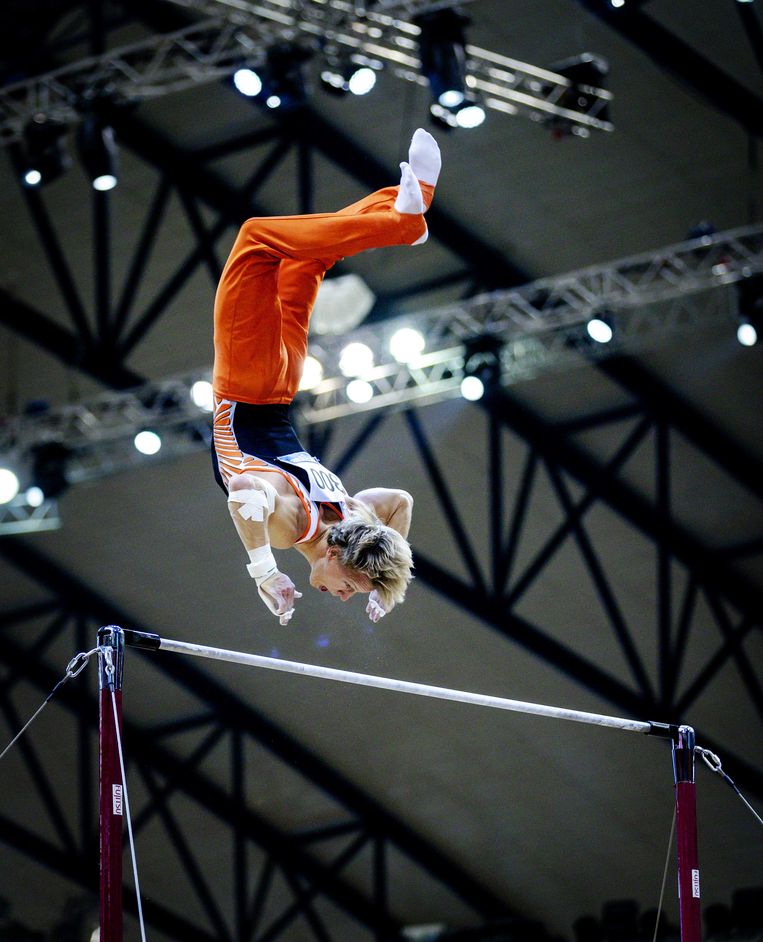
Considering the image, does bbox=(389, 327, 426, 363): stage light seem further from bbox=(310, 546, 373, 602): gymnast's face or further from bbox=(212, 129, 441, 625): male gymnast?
bbox=(310, 546, 373, 602): gymnast's face

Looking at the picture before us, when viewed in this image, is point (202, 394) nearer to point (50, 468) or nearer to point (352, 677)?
point (50, 468)

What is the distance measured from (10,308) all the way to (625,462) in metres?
4.34

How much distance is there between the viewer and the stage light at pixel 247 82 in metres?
8.38

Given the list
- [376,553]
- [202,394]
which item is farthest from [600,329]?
[376,553]

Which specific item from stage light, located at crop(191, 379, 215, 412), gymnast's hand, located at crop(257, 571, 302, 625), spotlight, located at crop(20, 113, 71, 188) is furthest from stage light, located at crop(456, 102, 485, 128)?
gymnast's hand, located at crop(257, 571, 302, 625)

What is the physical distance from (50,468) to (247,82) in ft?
10.8

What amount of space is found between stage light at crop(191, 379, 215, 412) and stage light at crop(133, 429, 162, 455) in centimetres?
38

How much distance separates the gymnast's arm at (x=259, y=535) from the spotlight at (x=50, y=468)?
5.66 metres

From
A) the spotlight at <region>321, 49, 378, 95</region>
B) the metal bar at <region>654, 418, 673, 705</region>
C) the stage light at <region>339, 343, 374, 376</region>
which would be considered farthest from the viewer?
the metal bar at <region>654, 418, 673, 705</region>

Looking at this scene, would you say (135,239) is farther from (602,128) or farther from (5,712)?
(5,712)

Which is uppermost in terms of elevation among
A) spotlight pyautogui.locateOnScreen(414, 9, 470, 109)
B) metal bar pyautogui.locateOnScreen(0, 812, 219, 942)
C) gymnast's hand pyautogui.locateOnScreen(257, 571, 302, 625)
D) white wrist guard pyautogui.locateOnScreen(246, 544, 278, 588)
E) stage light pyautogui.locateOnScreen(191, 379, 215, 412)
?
spotlight pyautogui.locateOnScreen(414, 9, 470, 109)

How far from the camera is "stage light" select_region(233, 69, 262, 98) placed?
8.38m

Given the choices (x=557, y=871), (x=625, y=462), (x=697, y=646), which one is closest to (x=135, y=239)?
(x=625, y=462)

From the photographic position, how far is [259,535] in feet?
16.6
